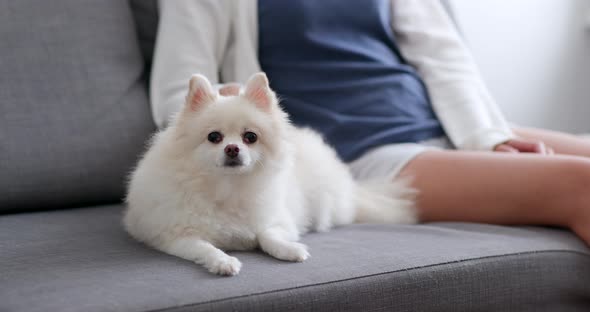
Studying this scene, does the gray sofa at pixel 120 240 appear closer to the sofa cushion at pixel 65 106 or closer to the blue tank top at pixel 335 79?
the sofa cushion at pixel 65 106

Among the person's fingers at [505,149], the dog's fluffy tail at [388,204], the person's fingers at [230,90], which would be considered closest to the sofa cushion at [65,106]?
the person's fingers at [230,90]

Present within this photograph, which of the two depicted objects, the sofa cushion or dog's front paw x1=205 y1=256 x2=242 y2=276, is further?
the sofa cushion

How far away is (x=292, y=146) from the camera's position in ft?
4.20

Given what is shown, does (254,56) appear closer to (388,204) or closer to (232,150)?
(388,204)

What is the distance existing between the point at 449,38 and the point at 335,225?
2.56 feet

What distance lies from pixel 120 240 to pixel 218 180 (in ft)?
0.82

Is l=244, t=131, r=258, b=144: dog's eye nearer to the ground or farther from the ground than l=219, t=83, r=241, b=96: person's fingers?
farther from the ground

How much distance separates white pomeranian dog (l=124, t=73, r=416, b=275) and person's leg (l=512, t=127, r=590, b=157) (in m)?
0.91

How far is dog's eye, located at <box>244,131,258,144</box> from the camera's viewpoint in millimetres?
1177

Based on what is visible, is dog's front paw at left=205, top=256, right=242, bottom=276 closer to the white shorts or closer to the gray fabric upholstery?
the gray fabric upholstery

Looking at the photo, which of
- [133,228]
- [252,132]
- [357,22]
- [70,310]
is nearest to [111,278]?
[70,310]

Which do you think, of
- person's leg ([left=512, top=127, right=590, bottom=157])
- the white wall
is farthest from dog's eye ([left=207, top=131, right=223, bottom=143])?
the white wall

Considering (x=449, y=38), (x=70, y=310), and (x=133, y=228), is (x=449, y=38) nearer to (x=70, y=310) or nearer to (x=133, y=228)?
(x=133, y=228)

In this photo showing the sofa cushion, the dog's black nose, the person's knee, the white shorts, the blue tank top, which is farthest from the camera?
the blue tank top
